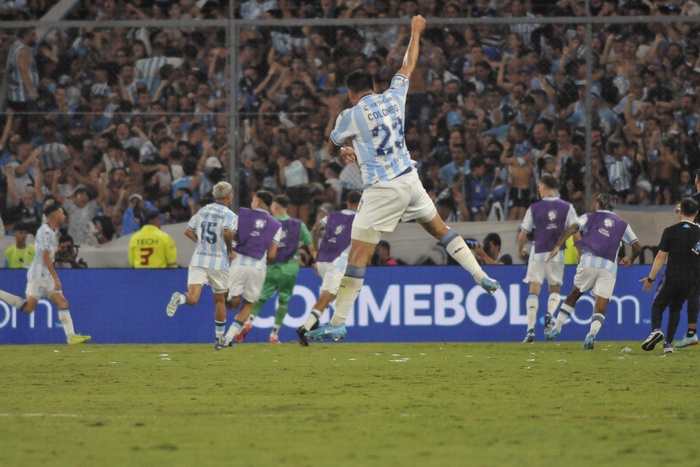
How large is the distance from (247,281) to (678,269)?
5528 mm

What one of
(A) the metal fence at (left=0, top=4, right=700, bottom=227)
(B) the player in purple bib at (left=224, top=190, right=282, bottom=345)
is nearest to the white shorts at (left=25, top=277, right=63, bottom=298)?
(A) the metal fence at (left=0, top=4, right=700, bottom=227)

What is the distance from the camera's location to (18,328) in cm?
1658

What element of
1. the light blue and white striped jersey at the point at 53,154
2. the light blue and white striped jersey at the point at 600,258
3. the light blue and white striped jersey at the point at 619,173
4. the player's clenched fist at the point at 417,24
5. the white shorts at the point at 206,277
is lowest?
the white shorts at the point at 206,277

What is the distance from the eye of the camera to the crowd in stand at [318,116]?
1612 cm

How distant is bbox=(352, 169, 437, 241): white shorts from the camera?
909 centimetres

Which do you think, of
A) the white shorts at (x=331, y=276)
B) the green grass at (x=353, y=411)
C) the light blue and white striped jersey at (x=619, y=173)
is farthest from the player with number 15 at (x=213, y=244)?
the light blue and white striped jersey at (x=619, y=173)

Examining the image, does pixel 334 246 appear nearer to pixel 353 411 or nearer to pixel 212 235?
pixel 212 235

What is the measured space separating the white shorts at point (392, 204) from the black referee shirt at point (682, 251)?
4.16 meters

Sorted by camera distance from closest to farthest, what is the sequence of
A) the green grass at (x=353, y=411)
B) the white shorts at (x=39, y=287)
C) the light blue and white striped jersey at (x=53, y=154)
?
the green grass at (x=353, y=411), the white shorts at (x=39, y=287), the light blue and white striped jersey at (x=53, y=154)

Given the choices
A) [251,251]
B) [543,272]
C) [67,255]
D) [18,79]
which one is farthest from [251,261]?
[18,79]

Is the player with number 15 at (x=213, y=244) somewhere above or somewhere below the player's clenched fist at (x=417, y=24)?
below

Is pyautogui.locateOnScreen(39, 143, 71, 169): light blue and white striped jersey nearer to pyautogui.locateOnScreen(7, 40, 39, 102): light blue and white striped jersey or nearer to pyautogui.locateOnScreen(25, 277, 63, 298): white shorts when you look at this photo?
pyautogui.locateOnScreen(7, 40, 39, 102): light blue and white striped jersey

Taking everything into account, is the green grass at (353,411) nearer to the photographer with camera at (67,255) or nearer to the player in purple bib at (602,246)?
the player in purple bib at (602,246)

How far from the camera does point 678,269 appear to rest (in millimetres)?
12273
